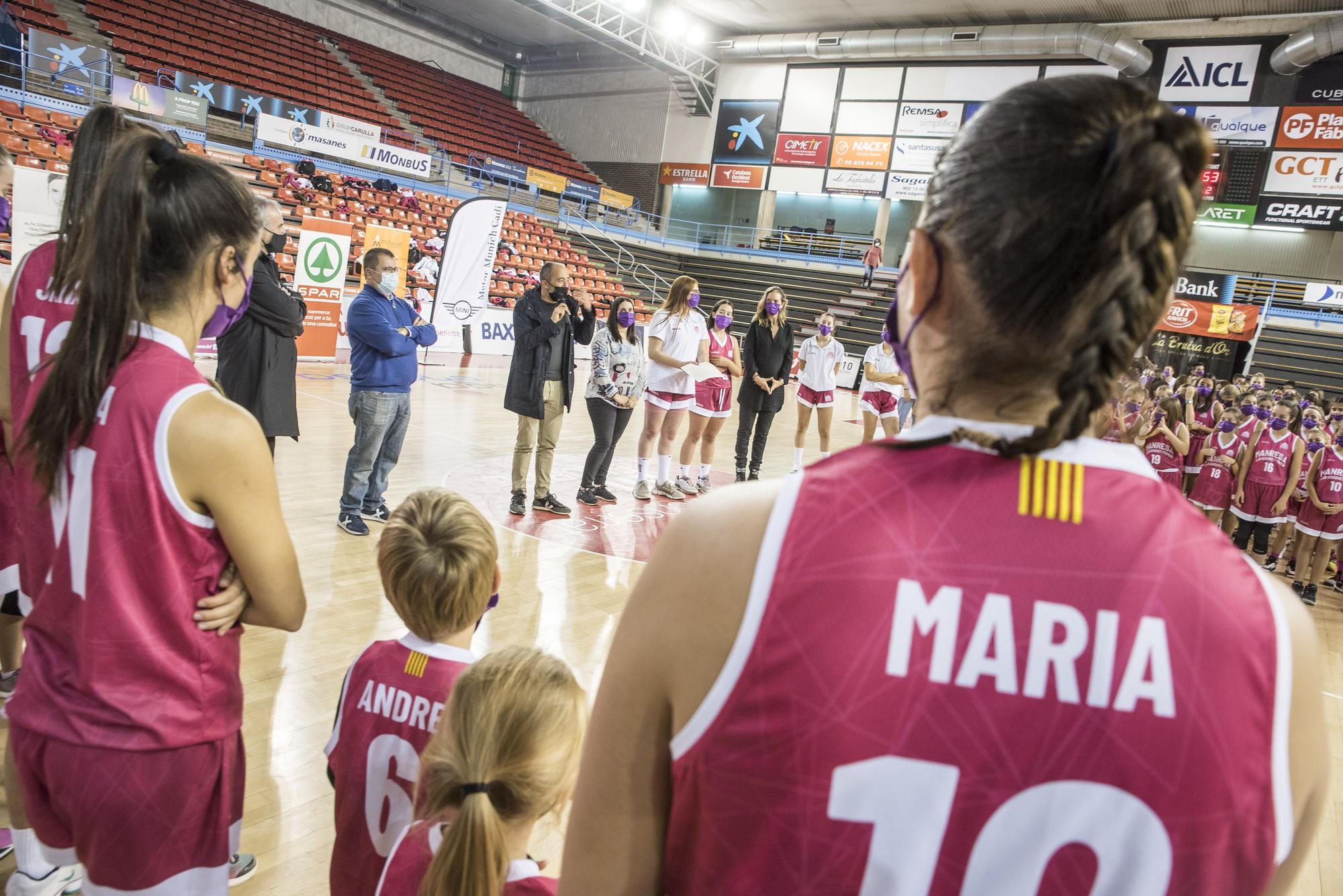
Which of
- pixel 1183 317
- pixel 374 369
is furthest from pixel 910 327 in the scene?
pixel 1183 317

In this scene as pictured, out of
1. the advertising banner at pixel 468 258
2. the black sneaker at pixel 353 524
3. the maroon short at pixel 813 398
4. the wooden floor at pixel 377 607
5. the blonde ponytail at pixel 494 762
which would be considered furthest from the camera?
the advertising banner at pixel 468 258

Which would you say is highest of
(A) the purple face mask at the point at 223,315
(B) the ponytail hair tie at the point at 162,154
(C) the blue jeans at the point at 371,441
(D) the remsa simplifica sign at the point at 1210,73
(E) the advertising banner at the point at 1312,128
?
(D) the remsa simplifica sign at the point at 1210,73

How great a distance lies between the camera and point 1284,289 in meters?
17.2

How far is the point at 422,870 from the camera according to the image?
1.14m

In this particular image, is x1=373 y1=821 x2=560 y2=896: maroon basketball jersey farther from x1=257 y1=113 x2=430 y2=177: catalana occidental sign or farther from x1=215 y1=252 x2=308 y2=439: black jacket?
x1=257 y1=113 x2=430 y2=177: catalana occidental sign

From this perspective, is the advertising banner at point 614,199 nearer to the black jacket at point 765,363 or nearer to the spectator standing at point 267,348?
the black jacket at point 765,363

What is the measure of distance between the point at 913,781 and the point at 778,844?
0.11m

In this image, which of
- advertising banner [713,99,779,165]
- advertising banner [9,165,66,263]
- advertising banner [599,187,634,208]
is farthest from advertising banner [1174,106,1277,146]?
advertising banner [9,165,66,263]

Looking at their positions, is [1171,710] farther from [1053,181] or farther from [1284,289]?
[1284,289]

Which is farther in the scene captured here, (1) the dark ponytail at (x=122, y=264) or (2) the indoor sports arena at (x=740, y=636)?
(1) the dark ponytail at (x=122, y=264)

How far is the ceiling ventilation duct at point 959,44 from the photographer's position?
16.4 m

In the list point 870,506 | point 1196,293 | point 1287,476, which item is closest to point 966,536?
point 870,506

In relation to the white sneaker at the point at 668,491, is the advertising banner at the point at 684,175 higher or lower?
higher

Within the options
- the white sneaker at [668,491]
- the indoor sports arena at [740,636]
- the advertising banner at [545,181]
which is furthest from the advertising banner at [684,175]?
the indoor sports arena at [740,636]
